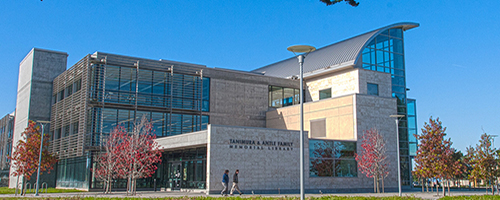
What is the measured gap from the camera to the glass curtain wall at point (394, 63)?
3859 cm

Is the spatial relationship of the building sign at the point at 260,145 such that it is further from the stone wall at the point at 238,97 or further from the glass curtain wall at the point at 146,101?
the stone wall at the point at 238,97

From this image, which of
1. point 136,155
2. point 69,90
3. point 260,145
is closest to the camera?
point 136,155

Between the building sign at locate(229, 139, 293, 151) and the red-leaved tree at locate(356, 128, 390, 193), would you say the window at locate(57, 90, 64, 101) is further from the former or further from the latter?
the red-leaved tree at locate(356, 128, 390, 193)

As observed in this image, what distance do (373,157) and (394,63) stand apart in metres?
11.9

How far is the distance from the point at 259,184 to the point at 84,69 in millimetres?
16093

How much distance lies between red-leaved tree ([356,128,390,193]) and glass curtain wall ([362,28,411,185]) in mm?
5327

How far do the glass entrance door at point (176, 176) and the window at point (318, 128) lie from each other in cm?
1093

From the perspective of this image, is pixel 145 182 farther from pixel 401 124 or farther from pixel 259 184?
pixel 401 124

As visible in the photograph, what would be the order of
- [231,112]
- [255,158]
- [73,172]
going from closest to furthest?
1. [255,158]
2. [73,172]
3. [231,112]

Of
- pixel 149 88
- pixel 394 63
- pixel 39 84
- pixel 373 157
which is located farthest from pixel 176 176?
pixel 394 63

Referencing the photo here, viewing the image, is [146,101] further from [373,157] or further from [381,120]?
[381,120]

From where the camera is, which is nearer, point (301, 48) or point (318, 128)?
point (301, 48)

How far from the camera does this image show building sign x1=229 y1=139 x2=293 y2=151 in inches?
1123

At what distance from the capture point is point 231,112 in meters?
39.2
